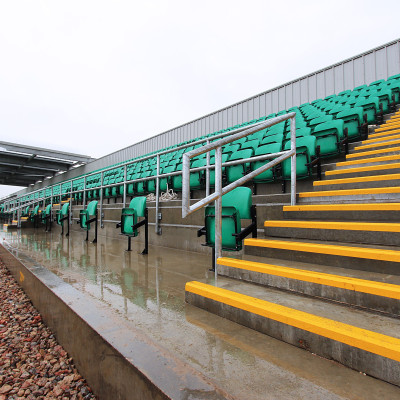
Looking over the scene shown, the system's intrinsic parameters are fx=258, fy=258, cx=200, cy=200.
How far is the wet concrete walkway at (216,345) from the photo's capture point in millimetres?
770

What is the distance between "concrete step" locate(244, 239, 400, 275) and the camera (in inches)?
51.3

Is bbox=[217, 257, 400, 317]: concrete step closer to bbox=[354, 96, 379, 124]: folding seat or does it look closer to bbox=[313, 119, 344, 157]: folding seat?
bbox=[313, 119, 344, 157]: folding seat

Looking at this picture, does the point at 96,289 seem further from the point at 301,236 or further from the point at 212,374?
the point at 301,236

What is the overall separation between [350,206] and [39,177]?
85.8ft

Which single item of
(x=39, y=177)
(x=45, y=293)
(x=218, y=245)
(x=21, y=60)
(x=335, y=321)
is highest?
(x=21, y=60)

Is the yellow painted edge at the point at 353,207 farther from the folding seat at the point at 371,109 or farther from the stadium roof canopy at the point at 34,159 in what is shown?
the stadium roof canopy at the point at 34,159

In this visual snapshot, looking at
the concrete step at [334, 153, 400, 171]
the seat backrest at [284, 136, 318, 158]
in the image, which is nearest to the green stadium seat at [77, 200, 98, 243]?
the seat backrest at [284, 136, 318, 158]

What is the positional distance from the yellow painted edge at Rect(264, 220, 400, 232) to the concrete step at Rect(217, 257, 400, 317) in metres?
0.37

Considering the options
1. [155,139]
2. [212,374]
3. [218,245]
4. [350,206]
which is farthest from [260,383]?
[155,139]

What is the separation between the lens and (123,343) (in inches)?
39.5

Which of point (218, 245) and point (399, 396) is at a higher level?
point (218, 245)

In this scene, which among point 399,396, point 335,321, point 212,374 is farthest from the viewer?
point 335,321

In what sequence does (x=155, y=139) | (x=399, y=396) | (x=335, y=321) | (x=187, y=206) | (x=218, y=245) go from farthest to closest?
(x=155, y=139)
(x=218, y=245)
(x=187, y=206)
(x=335, y=321)
(x=399, y=396)

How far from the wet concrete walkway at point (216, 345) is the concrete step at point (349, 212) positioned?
0.89 metres
